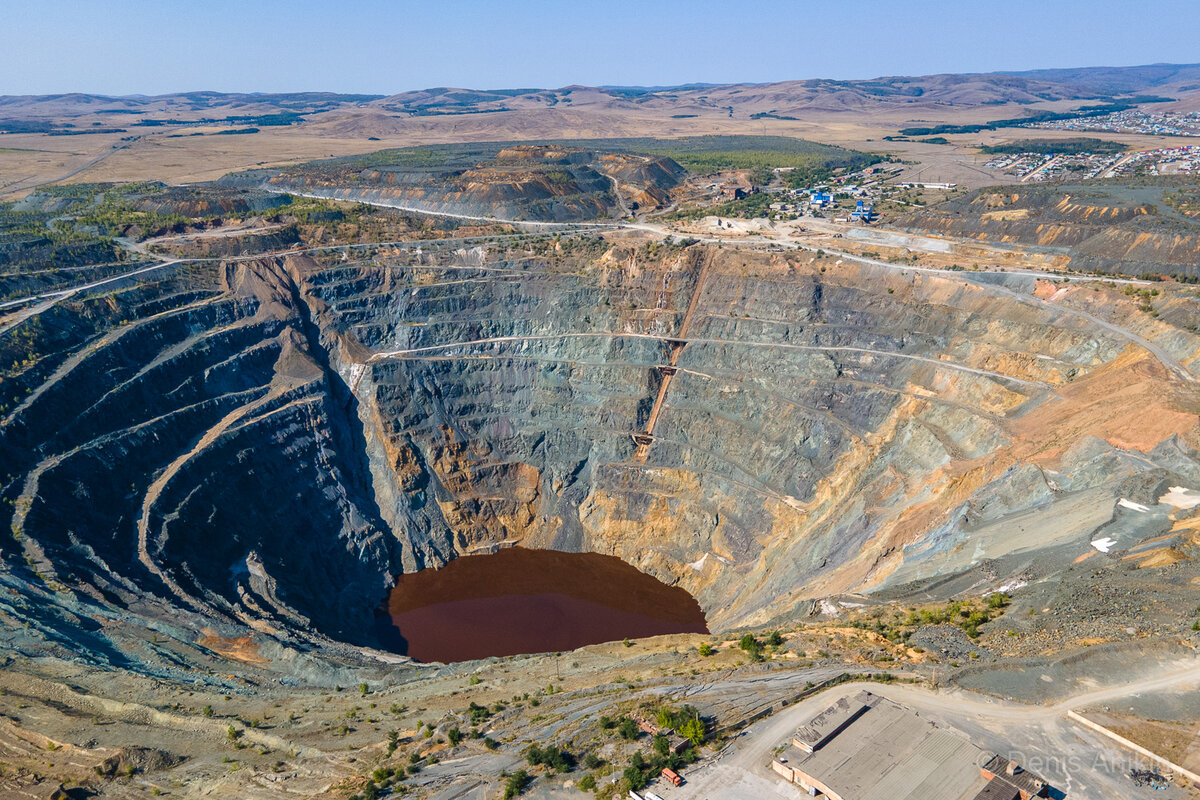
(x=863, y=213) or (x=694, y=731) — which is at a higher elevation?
(x=863, y=213)

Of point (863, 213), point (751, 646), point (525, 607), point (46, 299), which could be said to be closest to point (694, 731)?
point (751, 646)

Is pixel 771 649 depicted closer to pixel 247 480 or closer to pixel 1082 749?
pixel 1082 749

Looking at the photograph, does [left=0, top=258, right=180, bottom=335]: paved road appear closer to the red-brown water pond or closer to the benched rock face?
the benched rock face

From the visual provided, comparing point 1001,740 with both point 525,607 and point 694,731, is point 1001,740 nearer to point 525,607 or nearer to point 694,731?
point 694,731

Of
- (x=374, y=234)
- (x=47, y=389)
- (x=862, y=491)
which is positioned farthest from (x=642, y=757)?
(x=374, y=234)

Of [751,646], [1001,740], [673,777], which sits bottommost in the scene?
[751,646]
